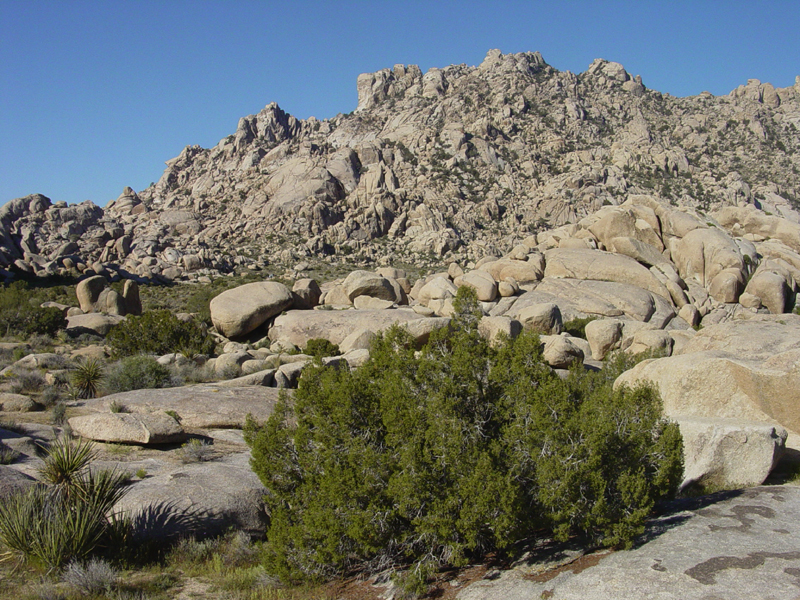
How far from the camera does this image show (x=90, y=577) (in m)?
7.43

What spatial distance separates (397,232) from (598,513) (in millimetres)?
78483

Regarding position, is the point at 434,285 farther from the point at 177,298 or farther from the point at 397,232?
the point at 397,232

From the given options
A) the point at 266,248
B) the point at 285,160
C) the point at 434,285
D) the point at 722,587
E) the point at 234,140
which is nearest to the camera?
the point at 722,587

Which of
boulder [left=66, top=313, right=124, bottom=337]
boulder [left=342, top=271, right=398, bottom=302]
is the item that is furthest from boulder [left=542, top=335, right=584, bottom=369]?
boulder [left=66, top=313, right=124, bottom=337]

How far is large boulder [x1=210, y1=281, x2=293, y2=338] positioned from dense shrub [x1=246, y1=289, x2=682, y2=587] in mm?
18418

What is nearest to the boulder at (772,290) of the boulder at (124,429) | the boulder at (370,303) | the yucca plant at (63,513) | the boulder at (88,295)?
the boulder at (370,303)

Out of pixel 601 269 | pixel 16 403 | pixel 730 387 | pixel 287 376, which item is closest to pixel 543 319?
pixel 601 269

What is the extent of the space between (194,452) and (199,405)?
302 centimetres

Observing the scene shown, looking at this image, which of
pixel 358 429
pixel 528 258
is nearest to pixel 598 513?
pixel 358 429

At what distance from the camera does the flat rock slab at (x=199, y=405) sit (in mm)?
14336

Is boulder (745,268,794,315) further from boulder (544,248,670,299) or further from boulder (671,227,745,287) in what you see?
boulder (544,248,670,299)

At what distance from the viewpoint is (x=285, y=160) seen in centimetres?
10100

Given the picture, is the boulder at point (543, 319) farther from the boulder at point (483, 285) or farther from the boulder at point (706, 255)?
the boulder at point (706, 255)

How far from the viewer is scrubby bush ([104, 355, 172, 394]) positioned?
685 inches
